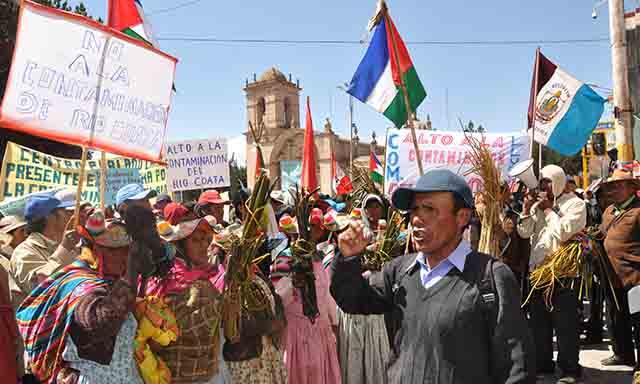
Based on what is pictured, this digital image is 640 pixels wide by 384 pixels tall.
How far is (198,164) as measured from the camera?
8.31 m

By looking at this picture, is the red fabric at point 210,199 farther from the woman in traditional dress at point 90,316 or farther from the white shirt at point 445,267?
the white shirt at point 445,267

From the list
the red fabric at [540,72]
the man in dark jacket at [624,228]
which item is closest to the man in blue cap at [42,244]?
the man in dark jacket at [624,228]

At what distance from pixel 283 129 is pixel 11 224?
55.6 metres

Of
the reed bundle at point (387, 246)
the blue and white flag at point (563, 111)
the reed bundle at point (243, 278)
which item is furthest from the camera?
the blue and white flag at point (563, 111)

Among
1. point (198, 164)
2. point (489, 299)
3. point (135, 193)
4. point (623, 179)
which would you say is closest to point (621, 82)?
point (623, 179)

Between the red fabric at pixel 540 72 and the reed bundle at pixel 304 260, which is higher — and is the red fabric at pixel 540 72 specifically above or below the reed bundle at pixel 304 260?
above

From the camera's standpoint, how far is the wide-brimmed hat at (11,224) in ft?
13.7

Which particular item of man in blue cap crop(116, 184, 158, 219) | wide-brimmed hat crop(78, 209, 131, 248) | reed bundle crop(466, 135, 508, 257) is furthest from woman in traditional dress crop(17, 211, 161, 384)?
reed bundle crop(466, 135, 508, 257)

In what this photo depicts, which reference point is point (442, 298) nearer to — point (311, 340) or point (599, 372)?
point (311, 340)

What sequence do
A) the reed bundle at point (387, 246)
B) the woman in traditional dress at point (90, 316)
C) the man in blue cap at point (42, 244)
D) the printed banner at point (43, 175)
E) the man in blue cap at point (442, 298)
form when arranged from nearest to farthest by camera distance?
the man in blue cap at point (442, 298)
the woman in traditional dress at point (90, 316)
the man in blue cap at point (42, 244)
the reed bundle at point (387, 246)
the printed banner at point (43, 175)

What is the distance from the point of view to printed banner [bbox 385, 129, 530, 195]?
22.5ft

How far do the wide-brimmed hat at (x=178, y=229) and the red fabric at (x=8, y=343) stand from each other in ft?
2.71

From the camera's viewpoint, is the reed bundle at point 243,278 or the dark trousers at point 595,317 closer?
the reed bundle at point 243,278

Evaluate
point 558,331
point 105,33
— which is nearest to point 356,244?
point 105,33
